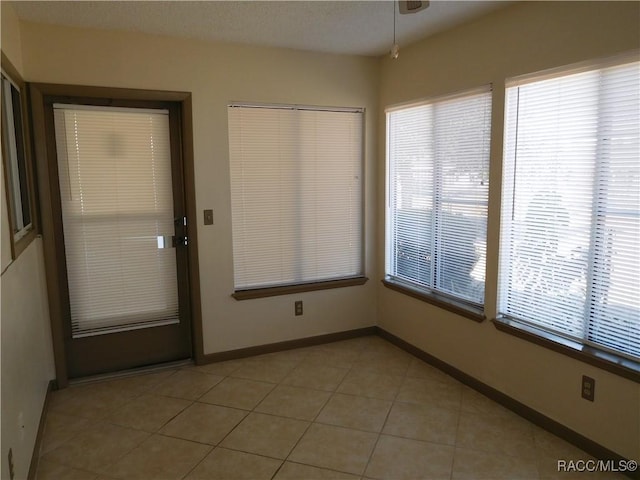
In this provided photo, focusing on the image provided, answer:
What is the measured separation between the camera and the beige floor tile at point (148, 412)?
2.74m

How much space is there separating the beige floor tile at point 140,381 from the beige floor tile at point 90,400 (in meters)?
0.04

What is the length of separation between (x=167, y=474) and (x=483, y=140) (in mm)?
2640

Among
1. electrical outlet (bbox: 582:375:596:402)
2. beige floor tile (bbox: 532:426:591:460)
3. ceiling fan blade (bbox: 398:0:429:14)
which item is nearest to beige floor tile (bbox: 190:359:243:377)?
beige floor tile (bbox: 532:426:591:460)

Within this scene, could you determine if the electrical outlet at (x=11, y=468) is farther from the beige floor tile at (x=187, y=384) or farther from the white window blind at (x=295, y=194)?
the white window blind at (x=295, y=194)

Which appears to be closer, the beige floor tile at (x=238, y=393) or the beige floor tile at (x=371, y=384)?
the beige floor tile at (x=238, y=393)

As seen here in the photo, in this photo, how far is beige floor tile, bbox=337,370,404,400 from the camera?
10.1ft

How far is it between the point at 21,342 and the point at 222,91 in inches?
82.6

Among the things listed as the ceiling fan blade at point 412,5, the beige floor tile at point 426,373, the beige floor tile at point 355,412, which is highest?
the ceiling fan blade at point 412,5

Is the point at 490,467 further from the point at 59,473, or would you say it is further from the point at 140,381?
the point at 140,381

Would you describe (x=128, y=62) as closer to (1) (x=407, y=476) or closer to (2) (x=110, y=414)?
(2) (x=110, y=414)

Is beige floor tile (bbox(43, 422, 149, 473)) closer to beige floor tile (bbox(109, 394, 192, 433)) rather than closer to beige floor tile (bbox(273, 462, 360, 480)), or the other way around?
beige floor tile (bbox(109, 394, 192, 433))

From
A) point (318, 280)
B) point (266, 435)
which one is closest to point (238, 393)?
point (266, 435)

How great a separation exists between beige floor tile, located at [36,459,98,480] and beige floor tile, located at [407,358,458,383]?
2.12 metres

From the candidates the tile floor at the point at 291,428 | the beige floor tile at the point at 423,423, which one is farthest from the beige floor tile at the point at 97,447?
the beige floor tile at the point at 423,423
